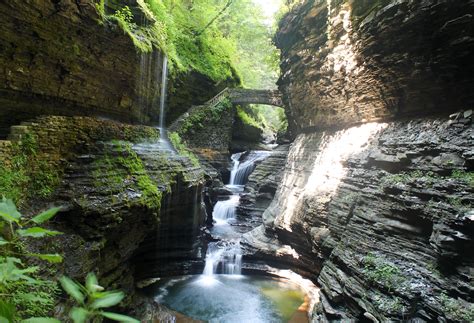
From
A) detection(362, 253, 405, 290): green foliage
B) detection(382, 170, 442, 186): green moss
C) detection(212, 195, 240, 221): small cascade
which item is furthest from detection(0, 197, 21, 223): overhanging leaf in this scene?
detection(212, 195, 240, 221): small cascade

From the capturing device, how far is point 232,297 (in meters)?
9.09

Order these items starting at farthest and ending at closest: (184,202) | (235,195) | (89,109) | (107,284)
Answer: (235,195), (184,202), (89,109), (107,284)

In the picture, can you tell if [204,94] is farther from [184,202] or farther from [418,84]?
[418,84]

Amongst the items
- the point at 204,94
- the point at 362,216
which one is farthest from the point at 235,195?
the point at 362,216

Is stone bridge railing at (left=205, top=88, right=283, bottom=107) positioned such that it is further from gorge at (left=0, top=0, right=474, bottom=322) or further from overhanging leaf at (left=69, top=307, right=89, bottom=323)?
overhanging leaf at (left=69, top=307, right=89, bottom=323)

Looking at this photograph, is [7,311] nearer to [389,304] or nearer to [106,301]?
[106,301]

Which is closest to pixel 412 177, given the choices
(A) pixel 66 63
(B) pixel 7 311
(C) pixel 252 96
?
(B) pixel 7 311

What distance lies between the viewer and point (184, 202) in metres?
9.95

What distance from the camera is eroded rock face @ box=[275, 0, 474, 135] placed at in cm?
638

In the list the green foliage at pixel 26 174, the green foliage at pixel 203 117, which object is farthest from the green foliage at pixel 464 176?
the green foliage at pixel 203 117

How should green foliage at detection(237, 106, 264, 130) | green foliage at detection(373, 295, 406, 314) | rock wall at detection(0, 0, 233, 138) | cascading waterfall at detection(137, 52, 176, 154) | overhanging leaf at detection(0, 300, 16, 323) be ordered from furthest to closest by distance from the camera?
1. green foliage at detection(237, 106, 264, 130)
2. cascading waterfall at detection(137, 52, 176, 154)
3. rock wall at detection(0, 0, 233, 138)
4. green foliage at detection(373, 295, 406, 314)
5. overhanging leaf at detection(0, 300, 16, 323)

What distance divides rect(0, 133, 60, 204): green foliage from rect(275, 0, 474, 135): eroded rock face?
871cm

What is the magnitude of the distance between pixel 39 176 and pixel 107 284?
109 inches

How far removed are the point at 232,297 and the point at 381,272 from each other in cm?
473
